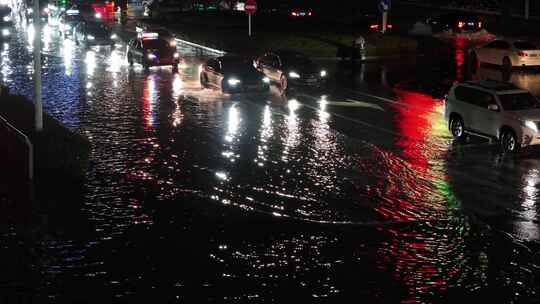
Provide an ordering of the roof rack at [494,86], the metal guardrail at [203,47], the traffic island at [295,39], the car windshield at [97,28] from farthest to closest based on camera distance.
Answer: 1. the car windshield at [97,28]
2. the metal guardrail at [203,47]
3. the traffic island at [295,39]
4. the roof rack at [494,86]

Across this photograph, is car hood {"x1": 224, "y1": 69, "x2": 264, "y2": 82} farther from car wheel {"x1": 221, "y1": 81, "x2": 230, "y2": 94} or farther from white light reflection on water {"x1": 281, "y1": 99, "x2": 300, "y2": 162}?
white light reflection on water {"x1": 281, "y1": 99, "x2": 300, "y2": 162}

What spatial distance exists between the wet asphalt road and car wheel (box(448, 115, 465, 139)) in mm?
271

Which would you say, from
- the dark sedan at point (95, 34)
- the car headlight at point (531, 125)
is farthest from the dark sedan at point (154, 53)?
the car headlight at point (531, 125)

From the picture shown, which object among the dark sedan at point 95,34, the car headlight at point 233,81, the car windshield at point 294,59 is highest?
the dark sedan at point 95,34

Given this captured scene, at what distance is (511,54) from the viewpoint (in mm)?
38156

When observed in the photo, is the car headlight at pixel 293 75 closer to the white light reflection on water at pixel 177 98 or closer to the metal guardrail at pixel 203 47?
the white light reflection on water at pixel 177 98

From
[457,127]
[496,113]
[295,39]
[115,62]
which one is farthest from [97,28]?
[496,113]

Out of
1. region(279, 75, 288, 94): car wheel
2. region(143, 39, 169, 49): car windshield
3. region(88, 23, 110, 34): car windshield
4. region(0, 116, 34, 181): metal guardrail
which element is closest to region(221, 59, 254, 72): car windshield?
region(279, 75, 288, 94): car wheel

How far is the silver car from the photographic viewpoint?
38.0m

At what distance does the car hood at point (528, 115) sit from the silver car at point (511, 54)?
1923 centimetres

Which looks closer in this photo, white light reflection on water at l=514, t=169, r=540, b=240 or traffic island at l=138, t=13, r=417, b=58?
white light reflection on water at l=514, t=169, r=540, b=240

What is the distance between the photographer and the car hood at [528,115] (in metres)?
19.4

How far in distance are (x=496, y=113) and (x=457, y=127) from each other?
5.49 feet

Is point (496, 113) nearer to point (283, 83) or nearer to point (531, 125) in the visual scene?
point (531, 125)
